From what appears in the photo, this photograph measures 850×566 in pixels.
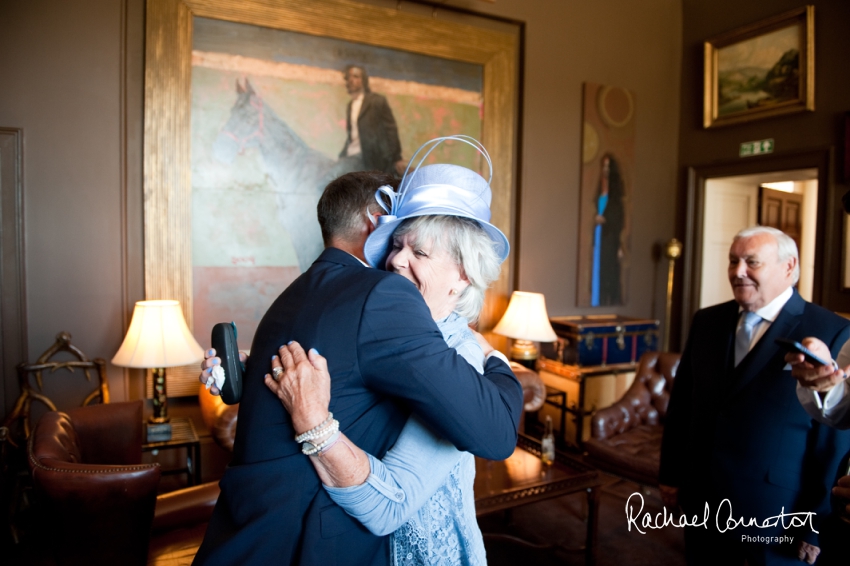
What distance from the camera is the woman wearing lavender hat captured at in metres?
1.20

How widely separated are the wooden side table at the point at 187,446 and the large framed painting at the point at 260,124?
40 centimetres

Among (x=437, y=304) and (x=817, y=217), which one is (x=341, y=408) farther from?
(x=817, y=217)

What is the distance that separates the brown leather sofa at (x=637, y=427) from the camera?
3.83 metres

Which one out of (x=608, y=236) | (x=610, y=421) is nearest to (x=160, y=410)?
(x=610, y=421)

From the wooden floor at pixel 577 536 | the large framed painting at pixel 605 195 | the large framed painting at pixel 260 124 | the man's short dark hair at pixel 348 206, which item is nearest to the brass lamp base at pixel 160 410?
the large framed painting at pixel 260 124

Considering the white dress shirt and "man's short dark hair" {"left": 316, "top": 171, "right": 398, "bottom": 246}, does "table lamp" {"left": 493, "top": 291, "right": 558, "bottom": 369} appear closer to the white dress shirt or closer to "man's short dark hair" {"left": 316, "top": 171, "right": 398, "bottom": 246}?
the white dress shirt

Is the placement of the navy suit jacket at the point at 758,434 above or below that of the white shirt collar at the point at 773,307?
below

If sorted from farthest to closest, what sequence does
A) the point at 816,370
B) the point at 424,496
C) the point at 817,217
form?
the point at 817,217 < the point at 816,370 < the point at 424,496

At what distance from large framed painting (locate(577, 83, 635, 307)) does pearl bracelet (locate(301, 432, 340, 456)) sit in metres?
4.89

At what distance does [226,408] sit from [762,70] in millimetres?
5586

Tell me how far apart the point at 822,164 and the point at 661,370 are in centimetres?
239

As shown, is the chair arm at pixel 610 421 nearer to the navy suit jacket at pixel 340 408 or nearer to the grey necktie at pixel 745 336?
the grey necktie at pixel 745 336

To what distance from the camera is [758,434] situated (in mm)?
2086

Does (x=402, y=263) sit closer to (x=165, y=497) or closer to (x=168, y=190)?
(x=165, y=497)
